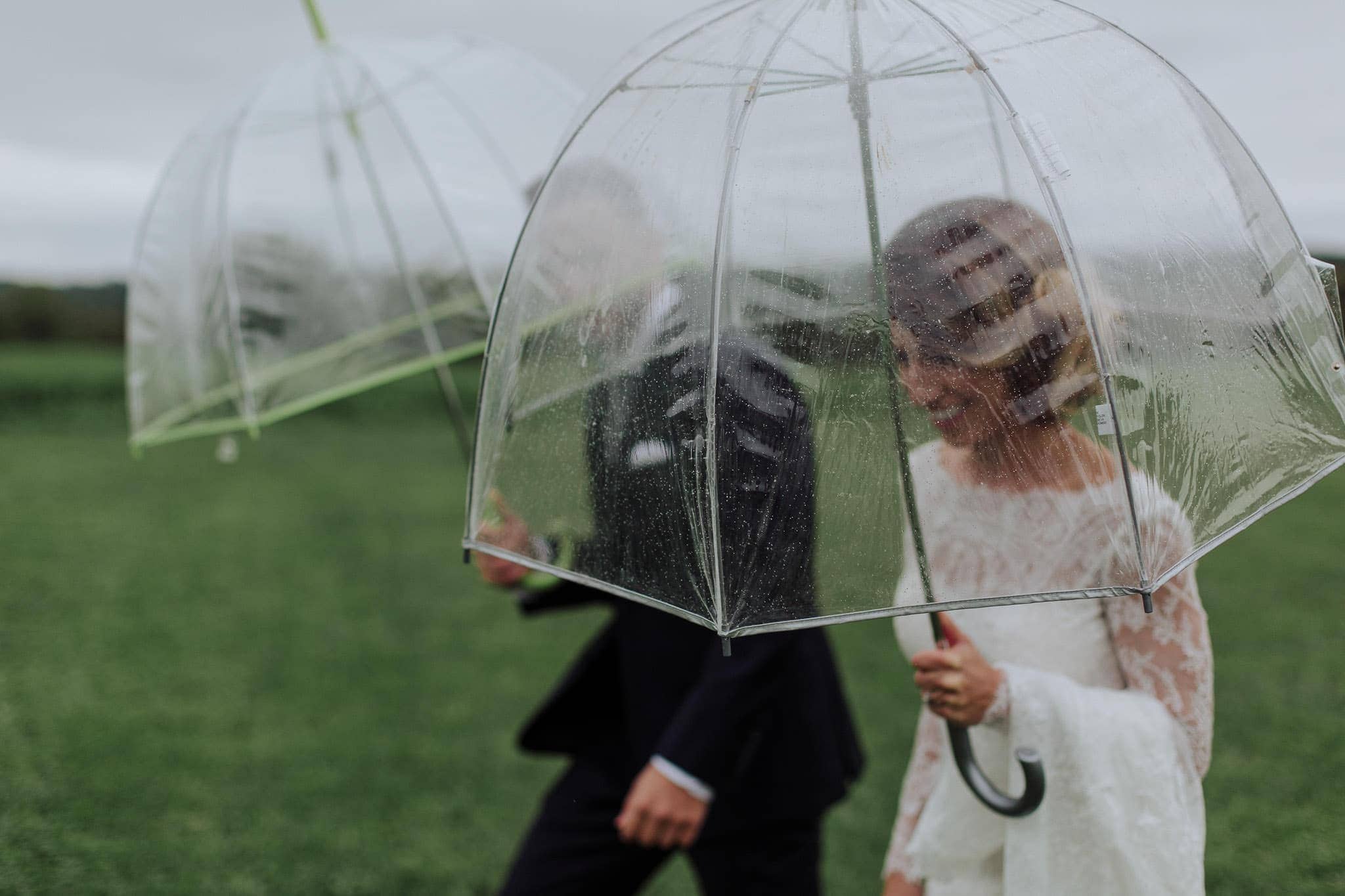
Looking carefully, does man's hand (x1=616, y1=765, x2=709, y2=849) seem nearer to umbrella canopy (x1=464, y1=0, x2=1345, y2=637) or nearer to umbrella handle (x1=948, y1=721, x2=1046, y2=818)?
umbrella handle (x1=948, y1=721, x2=1046, y2=818)

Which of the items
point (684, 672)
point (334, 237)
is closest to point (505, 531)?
point (684, 672)

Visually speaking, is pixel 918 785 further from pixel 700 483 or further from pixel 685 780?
pixel 700 483

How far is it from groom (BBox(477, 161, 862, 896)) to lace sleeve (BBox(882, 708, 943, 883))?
458 mm

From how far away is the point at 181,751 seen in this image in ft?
17.7

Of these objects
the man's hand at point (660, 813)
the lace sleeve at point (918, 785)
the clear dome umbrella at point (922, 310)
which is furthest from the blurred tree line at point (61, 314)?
the clear dome umbrella at point (922, 310)

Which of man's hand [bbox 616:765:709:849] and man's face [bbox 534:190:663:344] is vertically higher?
man's face [bbox 534:190:663:344]

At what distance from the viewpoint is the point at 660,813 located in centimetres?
242

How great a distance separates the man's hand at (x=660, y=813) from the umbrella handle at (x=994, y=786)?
28.3 inches

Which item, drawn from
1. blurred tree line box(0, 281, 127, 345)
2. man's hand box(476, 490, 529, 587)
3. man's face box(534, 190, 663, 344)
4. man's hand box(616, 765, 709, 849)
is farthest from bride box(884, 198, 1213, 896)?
blurred tree line box(0, 281, 127, 345)

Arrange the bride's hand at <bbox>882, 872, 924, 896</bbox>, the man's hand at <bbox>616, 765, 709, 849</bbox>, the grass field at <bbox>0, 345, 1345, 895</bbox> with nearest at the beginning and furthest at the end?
the bride's hand at <bbox>882, 872, 924, 896</bbox>
the man's hand at <bbox>616, 765, 709, 849</bbox>
the grass field at <bbox>0, 345, 1345, 895</bbox>

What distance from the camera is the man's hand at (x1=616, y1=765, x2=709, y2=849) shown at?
2420 mm

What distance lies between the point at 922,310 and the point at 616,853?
1.72 meters

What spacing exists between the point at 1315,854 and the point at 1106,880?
2.93 meters

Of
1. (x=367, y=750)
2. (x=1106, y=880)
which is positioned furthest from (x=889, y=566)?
(x=367, y=750)
